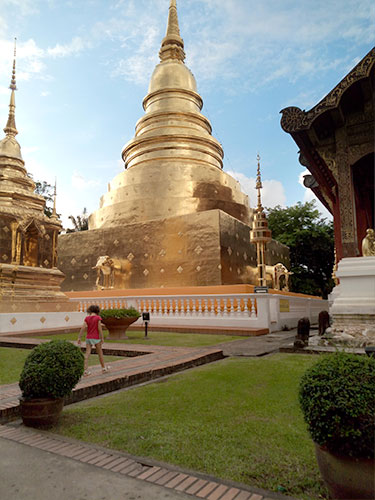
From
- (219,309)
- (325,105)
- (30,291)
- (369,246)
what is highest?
(325,105)

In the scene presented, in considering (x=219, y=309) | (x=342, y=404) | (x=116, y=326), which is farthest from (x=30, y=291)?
(x=342, y=404)

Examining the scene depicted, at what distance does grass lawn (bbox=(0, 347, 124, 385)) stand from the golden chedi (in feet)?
30.7

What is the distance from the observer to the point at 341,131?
28.2 feet

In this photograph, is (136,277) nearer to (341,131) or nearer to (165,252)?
(165,252)

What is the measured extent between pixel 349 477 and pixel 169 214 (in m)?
17.5

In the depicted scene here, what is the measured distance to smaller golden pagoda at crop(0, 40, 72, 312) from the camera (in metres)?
12.4

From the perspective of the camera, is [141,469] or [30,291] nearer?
[141,469]

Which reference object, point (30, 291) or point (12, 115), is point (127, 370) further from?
point (12, 115)

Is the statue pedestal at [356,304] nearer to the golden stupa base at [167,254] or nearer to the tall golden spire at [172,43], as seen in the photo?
the golden stupa base at [167,254]

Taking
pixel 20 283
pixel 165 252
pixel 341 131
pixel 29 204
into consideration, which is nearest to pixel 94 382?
pixel 341 131

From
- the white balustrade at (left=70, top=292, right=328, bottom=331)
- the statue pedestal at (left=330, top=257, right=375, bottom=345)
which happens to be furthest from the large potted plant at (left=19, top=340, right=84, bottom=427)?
the white balustrade at (left=70, top=292, right=328, bottom=331)

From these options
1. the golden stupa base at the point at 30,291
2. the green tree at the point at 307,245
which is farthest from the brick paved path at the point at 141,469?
the green tree at the point at 307,245

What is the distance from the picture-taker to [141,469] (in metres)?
2.38

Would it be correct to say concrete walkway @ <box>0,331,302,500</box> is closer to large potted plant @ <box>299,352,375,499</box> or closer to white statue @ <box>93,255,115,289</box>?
large potted plant @ <box>299,352,375,499</box>
